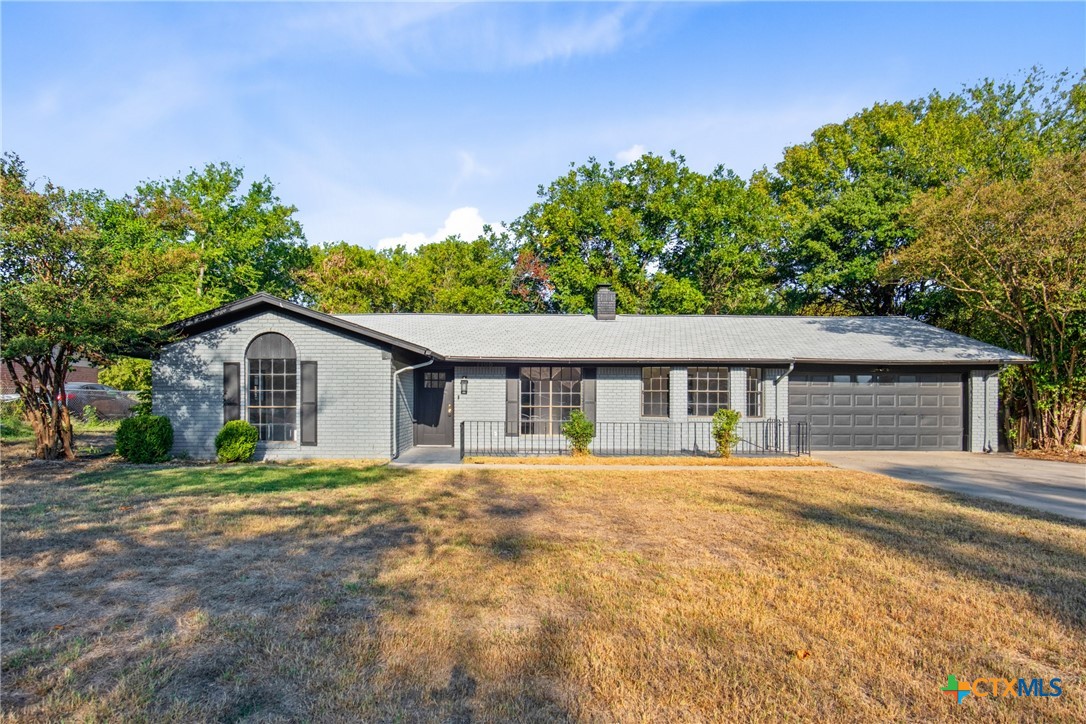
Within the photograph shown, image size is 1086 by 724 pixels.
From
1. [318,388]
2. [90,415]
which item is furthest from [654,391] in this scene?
[90,415]

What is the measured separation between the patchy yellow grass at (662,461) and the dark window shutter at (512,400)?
5.91ft

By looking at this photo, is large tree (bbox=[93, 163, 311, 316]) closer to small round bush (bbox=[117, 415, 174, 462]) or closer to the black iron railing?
small round bush (bbox=[117, 415, 174, 462])

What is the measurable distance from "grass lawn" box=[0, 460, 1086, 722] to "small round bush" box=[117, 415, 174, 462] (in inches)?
146

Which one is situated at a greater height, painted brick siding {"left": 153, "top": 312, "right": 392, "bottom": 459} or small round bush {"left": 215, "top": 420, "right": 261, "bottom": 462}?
painted brick siding {"left": 153, "top": 312, "right": 392, "bottom": 459}

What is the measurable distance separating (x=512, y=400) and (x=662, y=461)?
4382 millimetres

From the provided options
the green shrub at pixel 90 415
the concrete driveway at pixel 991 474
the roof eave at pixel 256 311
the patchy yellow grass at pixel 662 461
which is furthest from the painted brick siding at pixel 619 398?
the green shrub at pixel 90 415

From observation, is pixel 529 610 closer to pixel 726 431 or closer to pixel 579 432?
pixel 579 432

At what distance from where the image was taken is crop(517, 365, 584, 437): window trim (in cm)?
1440

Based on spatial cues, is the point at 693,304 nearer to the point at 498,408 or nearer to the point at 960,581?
the point at 498,408

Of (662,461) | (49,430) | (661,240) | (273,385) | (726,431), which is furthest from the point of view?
(661,240)

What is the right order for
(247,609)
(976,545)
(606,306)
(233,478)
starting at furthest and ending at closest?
(606,306)
(233,478)
(976,545)
(247,609)

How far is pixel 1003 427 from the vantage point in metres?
15.4

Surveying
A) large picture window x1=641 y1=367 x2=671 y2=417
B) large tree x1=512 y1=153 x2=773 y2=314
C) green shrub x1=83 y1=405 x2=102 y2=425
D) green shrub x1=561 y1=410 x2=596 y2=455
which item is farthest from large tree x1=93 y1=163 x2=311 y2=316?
large picture window x1=641 y1=367 x2=671 y2=417

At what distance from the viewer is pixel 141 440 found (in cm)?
1154
